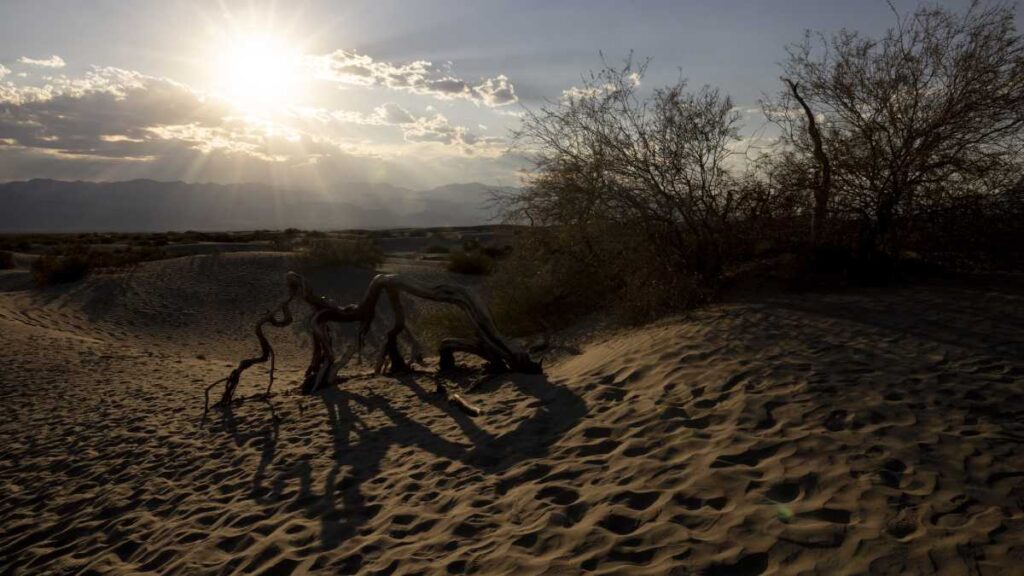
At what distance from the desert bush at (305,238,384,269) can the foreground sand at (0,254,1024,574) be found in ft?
49.5

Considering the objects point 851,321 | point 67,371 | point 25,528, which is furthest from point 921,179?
point 67,371

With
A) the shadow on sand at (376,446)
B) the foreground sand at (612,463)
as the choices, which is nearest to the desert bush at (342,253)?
the foreground sand at (612,463)

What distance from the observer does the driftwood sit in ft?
28.6

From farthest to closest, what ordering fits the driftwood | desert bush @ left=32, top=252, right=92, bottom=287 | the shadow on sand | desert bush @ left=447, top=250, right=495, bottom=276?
desert bush @ left=447, top=250, right=495, bottom=276, desert bush @ left=32, top=252, right=92, bottom=287, the driftwood, the shadow on sand

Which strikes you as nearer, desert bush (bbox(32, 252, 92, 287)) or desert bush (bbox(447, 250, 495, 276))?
desert bush (bbox(32, 252, 92, 287))

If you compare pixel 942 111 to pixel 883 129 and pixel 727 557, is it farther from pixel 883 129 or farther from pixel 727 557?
pixel 727 557

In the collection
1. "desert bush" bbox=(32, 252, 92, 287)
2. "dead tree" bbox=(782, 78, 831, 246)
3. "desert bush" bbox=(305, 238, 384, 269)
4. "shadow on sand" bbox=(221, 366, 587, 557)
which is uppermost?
"dead tree" bbox=(782, 78, 831, 246)

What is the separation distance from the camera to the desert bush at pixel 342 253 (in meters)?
24.7

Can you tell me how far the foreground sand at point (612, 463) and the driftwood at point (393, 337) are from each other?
1.40 ft

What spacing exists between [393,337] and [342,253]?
53.4 feet

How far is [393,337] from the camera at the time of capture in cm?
980

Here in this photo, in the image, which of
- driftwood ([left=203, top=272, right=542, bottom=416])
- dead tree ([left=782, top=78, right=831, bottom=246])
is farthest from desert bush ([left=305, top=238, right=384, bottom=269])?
dead tree ([left=782, top=78, right=831, bottom=246])

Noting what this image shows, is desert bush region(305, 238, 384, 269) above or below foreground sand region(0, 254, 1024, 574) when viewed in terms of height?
above

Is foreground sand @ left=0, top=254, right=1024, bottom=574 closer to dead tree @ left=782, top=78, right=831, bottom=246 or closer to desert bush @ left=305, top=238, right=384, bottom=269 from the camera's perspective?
dead tree @ left=782, top=78, right=831, bottom=246
